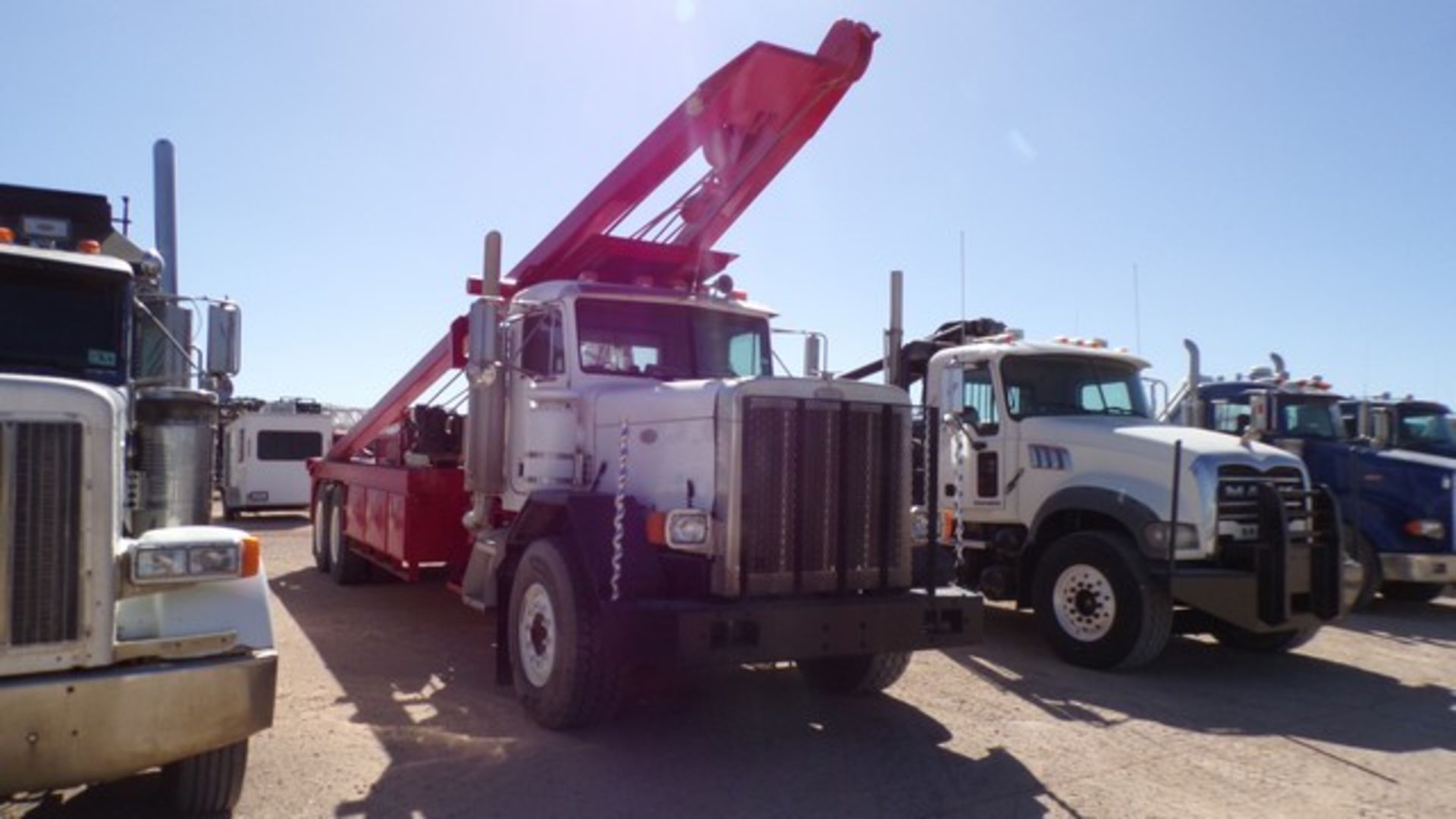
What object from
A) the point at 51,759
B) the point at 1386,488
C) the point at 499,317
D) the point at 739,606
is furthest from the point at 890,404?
the point at 1386,488

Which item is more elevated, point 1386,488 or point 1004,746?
point 1386,488

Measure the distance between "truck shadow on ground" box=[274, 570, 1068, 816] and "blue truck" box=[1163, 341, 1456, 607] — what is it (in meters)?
5.47

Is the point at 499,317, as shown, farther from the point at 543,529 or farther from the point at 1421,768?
the point at 1421,768

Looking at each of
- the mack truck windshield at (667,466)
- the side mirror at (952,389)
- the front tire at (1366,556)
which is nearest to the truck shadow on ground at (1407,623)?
the front tire at (1366,556)

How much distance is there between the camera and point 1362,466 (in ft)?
35.3

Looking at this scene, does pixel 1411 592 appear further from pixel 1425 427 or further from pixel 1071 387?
pixel 1071 387

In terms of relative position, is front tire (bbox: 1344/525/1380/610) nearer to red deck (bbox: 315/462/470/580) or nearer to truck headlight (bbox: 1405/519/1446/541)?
truck headlight (bbox: 1405/519/1446/541)

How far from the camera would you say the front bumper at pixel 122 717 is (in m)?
3.33

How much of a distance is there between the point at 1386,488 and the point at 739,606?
906 cm

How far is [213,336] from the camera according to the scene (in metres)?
5.39

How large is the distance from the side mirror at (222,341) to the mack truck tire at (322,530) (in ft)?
23.2

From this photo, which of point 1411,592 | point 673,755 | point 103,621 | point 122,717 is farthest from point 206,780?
point 1411,592

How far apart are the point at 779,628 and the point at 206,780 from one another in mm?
2645

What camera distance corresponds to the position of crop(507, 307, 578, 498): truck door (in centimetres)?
663
